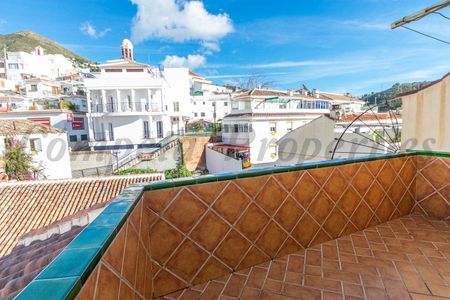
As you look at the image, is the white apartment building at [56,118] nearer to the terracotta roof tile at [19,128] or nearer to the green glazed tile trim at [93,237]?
the terracotta roof tile at [19,128]

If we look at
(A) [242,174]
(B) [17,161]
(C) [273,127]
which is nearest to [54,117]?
(B) [17,161]

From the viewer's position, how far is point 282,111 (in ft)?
59.0

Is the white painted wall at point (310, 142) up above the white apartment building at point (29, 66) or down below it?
below

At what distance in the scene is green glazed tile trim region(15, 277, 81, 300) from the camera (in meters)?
0.56

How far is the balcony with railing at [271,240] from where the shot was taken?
1426mm

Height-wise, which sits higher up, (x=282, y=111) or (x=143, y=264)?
(x=282, y=111)

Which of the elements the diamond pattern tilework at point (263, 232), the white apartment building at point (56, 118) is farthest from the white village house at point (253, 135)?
the white apartment building at point (56, 118)

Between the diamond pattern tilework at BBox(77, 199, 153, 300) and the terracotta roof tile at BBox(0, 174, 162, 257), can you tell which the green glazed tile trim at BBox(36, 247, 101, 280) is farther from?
the terracotta roof tile at BBox(0, 174, 162, 257)

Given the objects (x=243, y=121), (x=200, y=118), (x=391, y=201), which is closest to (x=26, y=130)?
(x=243, y=121)

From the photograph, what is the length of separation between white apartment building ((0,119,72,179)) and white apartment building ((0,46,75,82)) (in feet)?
A: 106

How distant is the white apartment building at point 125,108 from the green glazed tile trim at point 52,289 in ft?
62.5

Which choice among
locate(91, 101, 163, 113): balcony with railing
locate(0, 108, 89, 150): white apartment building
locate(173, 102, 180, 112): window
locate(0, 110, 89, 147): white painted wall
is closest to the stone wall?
locate(91, 101, 163, 113): balcony with railing

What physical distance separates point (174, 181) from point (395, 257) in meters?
1.91

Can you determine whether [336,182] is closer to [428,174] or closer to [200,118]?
[428,174]
